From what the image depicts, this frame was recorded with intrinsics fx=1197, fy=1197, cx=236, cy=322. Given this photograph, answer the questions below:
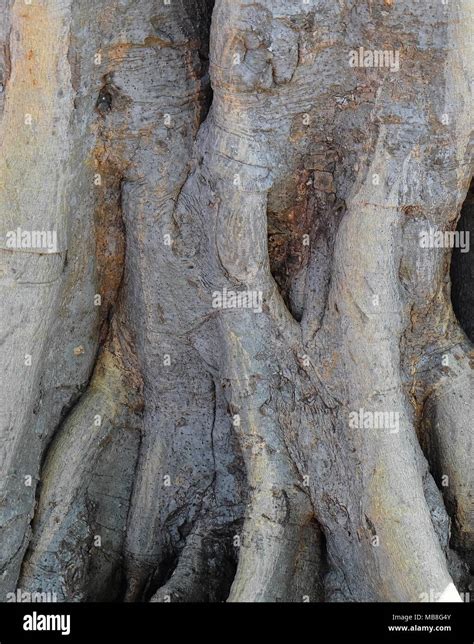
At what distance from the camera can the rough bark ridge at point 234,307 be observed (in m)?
2.74

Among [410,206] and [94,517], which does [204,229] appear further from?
[94,517]

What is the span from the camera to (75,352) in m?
3.14

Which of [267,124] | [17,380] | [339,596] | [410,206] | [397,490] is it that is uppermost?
[267,124]

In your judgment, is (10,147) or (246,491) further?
(246,491)

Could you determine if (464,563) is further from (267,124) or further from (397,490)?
(267,124)

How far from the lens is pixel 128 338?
3.19 meters

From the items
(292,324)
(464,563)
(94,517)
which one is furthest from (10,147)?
(464,563)

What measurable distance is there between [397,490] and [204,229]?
78 centimetres

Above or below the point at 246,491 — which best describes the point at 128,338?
above

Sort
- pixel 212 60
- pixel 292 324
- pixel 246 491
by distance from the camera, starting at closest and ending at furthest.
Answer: pixel 212 60, pixel 292 324, pixel 246 491

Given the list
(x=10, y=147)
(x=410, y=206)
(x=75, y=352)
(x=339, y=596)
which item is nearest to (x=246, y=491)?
(x=339, y=596)

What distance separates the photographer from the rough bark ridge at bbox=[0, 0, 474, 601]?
2.74 m

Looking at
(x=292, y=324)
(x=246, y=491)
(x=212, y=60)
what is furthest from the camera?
(x=246, y=491)

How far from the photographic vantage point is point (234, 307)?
9.57ft
